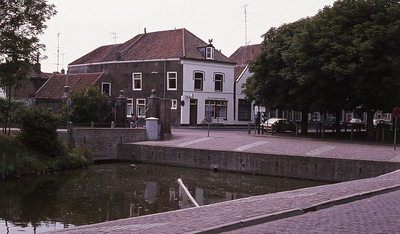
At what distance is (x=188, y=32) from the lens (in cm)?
5372

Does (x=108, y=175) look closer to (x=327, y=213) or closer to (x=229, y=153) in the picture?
(x=229, y=153)

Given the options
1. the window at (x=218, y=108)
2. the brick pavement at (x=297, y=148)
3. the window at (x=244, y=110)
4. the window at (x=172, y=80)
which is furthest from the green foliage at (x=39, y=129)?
the window at (x=244, y=110)

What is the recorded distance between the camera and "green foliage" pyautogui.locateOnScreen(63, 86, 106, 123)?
34875 mm

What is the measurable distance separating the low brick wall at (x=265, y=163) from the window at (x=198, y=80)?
65.8 ft

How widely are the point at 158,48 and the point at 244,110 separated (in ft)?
39.4

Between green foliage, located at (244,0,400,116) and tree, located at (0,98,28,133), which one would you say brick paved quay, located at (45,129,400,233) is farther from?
tree, located at (0,98,28,133)

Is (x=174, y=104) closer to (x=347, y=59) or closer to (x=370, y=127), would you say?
(x=370, y=127)

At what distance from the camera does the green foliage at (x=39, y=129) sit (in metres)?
26.5

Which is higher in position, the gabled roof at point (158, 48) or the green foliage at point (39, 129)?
the gabled roof at point (158, 48)

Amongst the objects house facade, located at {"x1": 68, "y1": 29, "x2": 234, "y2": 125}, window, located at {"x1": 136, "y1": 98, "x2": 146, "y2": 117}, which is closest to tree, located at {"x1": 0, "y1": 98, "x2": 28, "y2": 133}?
window, located at {"x1": 136, "y1": 98, "x2": 146, "y2": 117}

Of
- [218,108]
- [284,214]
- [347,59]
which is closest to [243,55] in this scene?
[218,108]

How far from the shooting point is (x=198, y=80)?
51406 millimetres

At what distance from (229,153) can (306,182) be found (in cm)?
509

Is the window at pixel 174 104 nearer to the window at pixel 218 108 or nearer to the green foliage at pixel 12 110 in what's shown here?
the window at pixel 218 108
